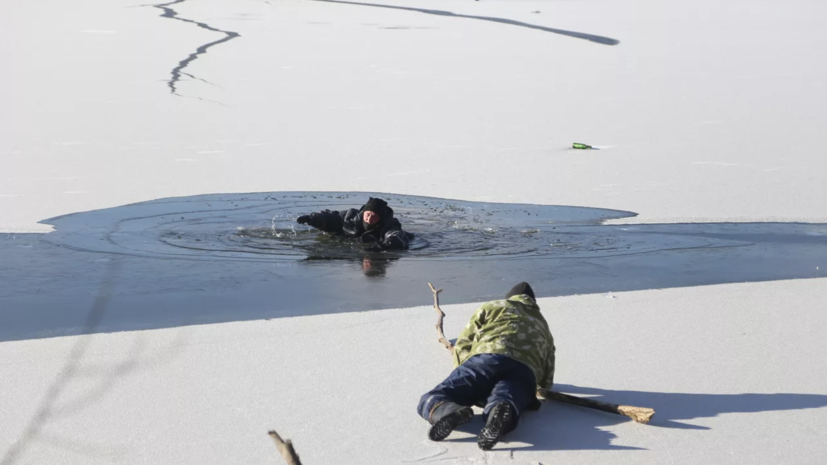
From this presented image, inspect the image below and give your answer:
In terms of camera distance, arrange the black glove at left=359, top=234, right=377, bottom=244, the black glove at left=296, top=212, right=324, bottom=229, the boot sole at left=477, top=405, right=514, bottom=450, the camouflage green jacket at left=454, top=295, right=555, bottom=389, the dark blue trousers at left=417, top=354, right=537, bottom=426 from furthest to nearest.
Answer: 1. the black glove at left=296, top=212, right=324, bottom=229
2. the black glove at left=359, top=234, right=377, bottom=244
3. the camouflage green jacket at left=454, top=295, right=555, bottom=389
4. the dark blue trousers at left=417, top=354, right=537, bottom=426
5. the boot sole at left=477, top=405, right=514, bottom=450

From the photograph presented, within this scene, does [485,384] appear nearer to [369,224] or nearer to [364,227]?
[369,224]

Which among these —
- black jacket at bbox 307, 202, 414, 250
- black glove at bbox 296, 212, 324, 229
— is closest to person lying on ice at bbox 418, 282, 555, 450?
black jacket at bbox 307, 202, 414, 250

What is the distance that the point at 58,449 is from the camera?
342cm

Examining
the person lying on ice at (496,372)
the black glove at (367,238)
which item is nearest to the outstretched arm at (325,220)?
the black glove at (367,238)

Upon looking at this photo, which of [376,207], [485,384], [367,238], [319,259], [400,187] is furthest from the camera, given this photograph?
[400,187]

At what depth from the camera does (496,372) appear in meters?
3.73

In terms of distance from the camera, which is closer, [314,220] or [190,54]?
[314,220]

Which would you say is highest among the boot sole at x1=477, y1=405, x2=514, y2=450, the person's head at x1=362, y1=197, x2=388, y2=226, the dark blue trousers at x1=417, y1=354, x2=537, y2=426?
the person's head at x1=362, y1=197, x2=388, y2=226

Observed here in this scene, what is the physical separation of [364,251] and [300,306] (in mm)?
1853

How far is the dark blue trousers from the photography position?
11.9 feet

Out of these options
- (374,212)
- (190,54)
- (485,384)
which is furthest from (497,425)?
(190,54)

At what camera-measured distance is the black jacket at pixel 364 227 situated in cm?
729

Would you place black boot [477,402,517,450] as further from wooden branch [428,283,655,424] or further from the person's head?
the person's head

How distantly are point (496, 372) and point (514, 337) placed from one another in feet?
0.63
